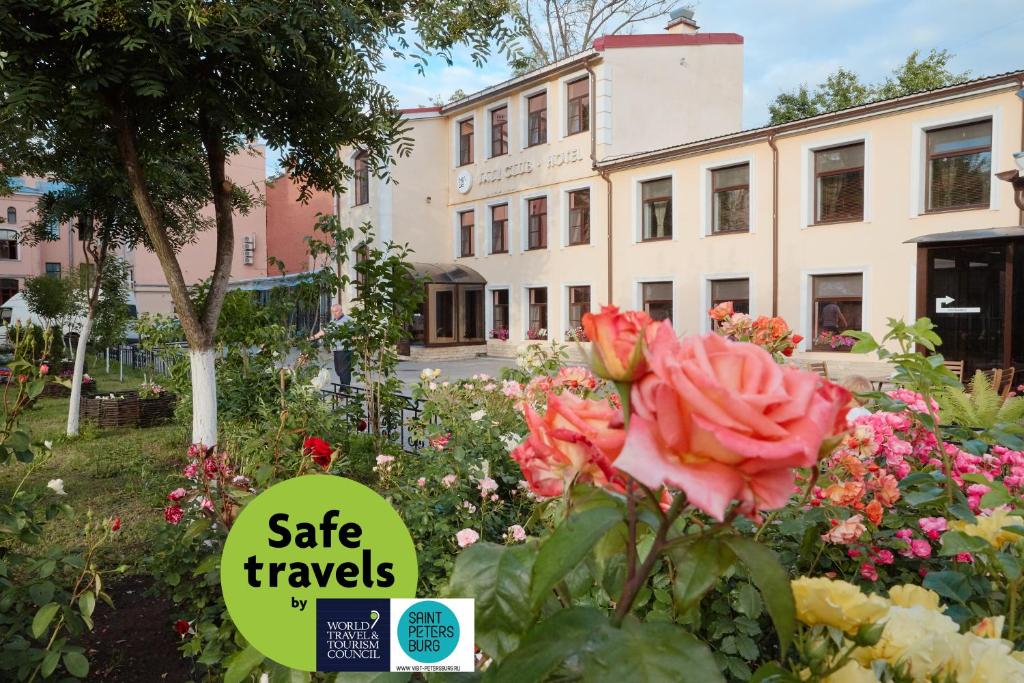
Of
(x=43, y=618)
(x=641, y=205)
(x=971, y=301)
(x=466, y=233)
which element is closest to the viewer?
(x=43, y=618)

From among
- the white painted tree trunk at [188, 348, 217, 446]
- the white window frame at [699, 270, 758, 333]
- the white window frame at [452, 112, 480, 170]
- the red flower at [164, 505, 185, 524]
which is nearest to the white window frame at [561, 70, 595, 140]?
the white window frame at [452, 112, 480, 170]

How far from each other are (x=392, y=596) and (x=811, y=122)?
15524 millimetres

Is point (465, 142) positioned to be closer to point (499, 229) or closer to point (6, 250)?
point (499, 229)

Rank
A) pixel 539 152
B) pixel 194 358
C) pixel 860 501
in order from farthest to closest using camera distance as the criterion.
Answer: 1. pixel 539 152
2. pixel 194 358
3. pixel 860 501

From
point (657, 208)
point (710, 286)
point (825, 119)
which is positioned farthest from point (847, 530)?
point (657, 208)

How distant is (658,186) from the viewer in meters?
17.3

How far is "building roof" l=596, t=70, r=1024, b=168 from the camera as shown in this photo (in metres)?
11.7

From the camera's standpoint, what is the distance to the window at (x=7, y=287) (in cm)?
3800

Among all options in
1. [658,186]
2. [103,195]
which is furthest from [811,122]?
[103,195]

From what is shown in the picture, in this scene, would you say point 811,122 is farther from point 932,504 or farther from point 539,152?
point 932,504

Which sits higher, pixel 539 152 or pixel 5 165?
pixel 539 152

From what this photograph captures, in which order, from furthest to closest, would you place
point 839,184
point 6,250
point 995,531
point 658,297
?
1. point 6,250
2. point 658,297
3. point 839,184
4. point 995,531

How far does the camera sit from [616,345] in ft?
1.82

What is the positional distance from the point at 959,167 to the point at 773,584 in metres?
15.0
